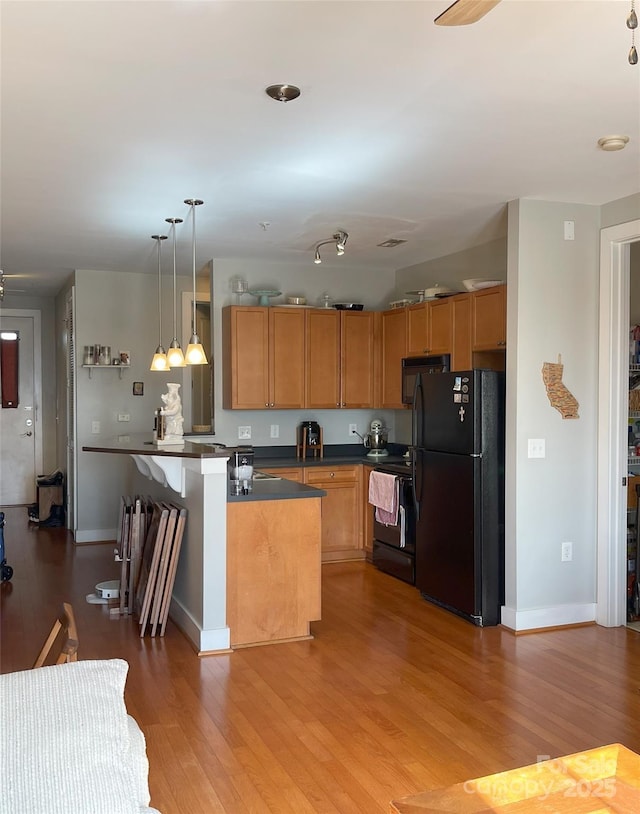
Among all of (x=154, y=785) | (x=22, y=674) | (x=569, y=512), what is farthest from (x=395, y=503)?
(x=22, y=674)

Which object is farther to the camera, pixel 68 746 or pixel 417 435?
pixel 417 435

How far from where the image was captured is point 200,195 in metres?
4.25

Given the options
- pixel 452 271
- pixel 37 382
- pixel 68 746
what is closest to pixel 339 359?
pixel 452 271

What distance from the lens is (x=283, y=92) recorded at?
2.80 metres

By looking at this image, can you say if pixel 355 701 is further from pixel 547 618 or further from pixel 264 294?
pixel 264 294

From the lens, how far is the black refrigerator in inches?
180

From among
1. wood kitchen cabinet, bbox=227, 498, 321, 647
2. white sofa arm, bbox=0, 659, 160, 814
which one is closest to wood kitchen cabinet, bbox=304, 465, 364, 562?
wood kitchen cabinet, bbox=227, 498, 321, 647

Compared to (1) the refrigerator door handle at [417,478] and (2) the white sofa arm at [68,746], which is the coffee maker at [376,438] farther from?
(2) the white sofa arm at [68,746]

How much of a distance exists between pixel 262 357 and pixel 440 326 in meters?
1.55

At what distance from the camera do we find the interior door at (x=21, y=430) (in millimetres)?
9188

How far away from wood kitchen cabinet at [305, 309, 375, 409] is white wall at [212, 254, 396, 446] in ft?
1.08

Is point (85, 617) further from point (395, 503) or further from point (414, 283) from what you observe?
point (414, 283)

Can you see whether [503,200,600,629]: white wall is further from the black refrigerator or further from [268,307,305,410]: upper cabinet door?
[268,307,305,410]: upper cabinet door

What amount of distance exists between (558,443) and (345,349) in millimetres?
2485
